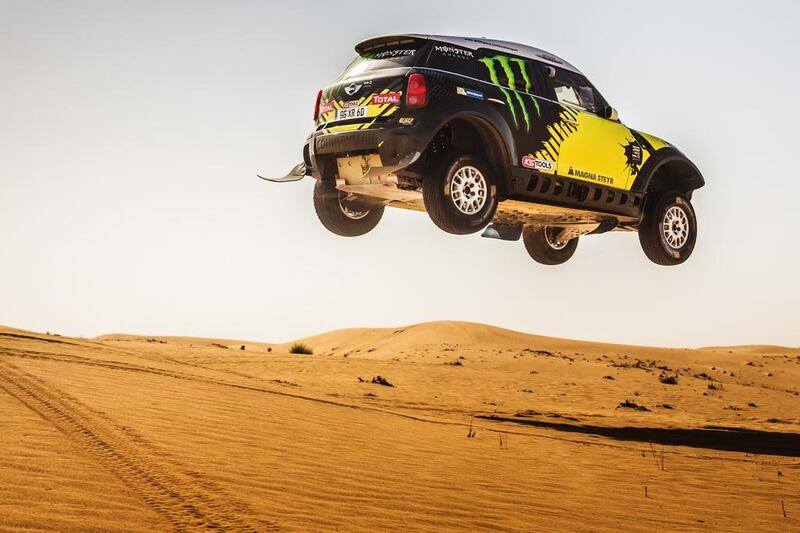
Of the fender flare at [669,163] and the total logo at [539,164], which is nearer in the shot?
the total logo at [539,164]

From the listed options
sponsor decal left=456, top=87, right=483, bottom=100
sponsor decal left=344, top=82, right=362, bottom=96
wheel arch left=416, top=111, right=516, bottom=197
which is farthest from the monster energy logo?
sponsor decal left=344, top=82, right=362, bottom=96

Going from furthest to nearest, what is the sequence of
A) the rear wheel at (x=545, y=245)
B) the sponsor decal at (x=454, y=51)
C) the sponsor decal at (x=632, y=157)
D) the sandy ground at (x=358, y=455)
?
the rear wheel at (x=545, y=245), the sponsor decal at (x=632, y=157), the sponsor decal at (x=454, y=51), the sandy ground at (x=358, y=455)

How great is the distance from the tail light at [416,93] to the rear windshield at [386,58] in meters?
0.30

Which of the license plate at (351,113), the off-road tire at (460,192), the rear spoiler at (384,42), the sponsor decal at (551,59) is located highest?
the sponsor decal at (551,59)

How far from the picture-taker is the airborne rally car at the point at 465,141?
8.45 metres

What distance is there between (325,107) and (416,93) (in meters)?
1.17

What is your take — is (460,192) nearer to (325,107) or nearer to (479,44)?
(479,44)

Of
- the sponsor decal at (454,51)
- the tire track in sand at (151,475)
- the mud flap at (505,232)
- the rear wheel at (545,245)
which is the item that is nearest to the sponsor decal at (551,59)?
the sponsor decal at (454,51)

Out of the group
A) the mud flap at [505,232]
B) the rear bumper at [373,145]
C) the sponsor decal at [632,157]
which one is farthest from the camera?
the mud flap at [505,232]

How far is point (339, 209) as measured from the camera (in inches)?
391

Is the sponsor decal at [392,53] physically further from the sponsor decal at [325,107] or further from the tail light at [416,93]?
the sponsor decal at [325,107]

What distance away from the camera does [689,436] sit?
13852mm

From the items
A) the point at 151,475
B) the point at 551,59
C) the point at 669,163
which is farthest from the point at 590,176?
the point at 151,475

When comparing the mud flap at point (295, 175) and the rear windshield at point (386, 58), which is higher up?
the rear windshield at point (386, 58)
